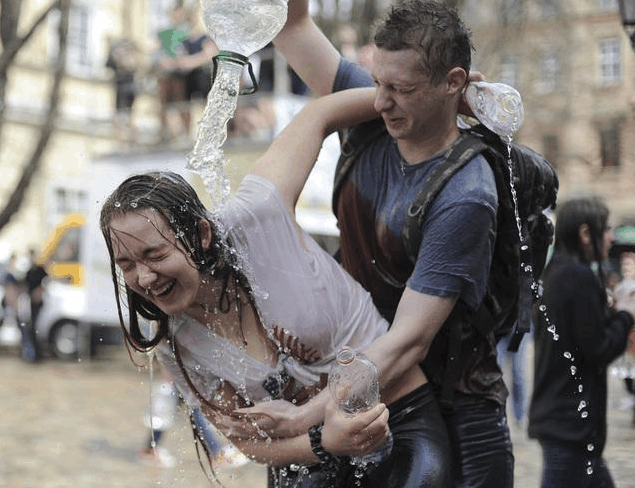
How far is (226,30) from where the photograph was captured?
9.78 ft

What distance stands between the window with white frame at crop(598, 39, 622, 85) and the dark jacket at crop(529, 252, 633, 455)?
1018 inches

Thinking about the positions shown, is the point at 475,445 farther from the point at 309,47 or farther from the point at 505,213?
the point at 309,47

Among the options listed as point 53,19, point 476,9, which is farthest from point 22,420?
point 53,19

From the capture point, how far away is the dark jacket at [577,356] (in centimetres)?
468

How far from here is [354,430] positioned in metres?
2.63

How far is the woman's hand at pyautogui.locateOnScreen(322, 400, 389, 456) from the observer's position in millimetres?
2625

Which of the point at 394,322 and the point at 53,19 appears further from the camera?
the point at 53,19

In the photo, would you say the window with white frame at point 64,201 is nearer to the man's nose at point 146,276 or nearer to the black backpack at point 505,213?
the black backpack at point 505,213

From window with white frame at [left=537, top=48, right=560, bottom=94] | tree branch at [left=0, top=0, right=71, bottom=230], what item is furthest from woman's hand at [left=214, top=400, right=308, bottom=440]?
window with white frame at [left=537, top=48, right=560, bottom=94]

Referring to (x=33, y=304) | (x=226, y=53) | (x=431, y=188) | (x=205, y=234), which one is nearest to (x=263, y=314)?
(x=205, y=234)

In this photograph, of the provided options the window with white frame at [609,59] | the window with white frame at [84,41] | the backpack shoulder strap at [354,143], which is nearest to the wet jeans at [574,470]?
the backpack shoulder strap at [354,143]

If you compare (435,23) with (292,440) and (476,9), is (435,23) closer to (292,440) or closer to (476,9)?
(292,440)

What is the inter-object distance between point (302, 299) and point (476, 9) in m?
17.6

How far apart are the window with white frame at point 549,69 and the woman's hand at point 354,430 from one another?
968 inches
